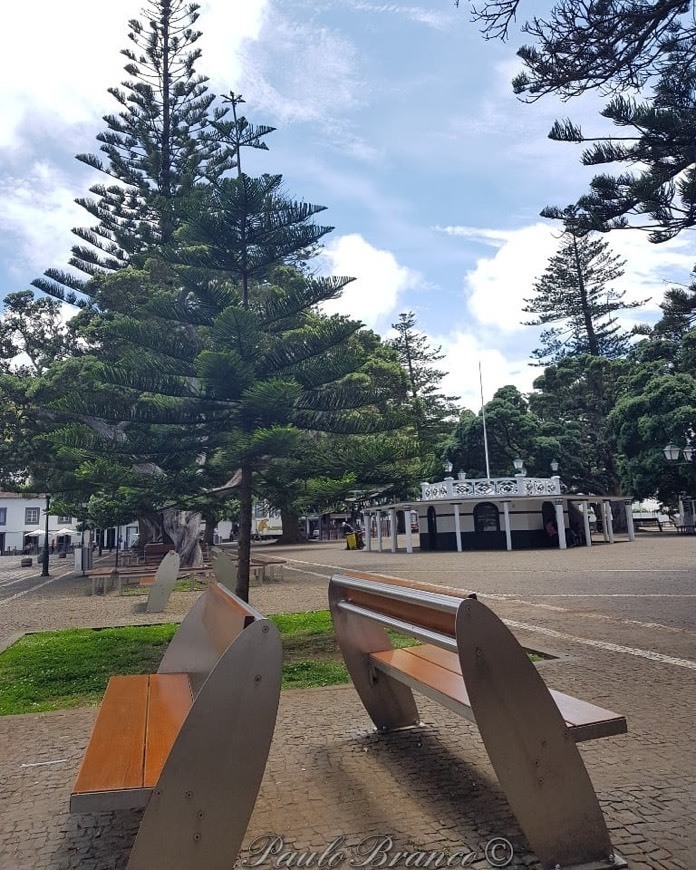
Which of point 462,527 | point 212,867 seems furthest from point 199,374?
point 462,527

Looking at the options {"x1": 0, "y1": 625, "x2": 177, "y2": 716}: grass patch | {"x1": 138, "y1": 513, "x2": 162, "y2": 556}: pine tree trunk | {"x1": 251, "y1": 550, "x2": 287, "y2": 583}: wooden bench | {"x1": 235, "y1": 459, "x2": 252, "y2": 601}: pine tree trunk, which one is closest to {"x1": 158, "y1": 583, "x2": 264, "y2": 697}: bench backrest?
{"x1": 0, "y1": 625, "x2": 177, "y2": 716}: grass patch

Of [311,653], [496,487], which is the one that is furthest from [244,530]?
[496,487]

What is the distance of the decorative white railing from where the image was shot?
90.5ft

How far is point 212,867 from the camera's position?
2.37 metres

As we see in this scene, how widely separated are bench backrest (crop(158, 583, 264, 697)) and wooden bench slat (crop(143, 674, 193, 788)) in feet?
0.25

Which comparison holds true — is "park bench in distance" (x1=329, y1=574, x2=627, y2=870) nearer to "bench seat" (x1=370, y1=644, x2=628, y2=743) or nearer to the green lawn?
"bench seat" (x1=370, y1=644, x2=628, y2=743)

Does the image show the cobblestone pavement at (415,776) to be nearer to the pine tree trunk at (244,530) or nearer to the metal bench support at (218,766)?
the metal bench support at (218,766)

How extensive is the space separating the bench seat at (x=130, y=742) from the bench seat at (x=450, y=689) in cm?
112

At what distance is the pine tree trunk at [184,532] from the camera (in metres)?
21.8

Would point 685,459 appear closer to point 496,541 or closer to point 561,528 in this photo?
point 561,528

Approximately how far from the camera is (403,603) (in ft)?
10.6

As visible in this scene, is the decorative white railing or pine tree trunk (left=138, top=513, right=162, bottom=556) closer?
pine tree trunk (left=138, top=513, right=162, bottom=556)

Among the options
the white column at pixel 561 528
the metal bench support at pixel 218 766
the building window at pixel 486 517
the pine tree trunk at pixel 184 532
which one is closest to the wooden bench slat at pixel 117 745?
the metal bench support at pixel 218 766

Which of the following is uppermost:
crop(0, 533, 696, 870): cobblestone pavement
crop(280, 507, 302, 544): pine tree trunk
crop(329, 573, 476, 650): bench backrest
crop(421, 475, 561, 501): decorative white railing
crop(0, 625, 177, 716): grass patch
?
crop(421, 475, 561, 501): decorative white railing
